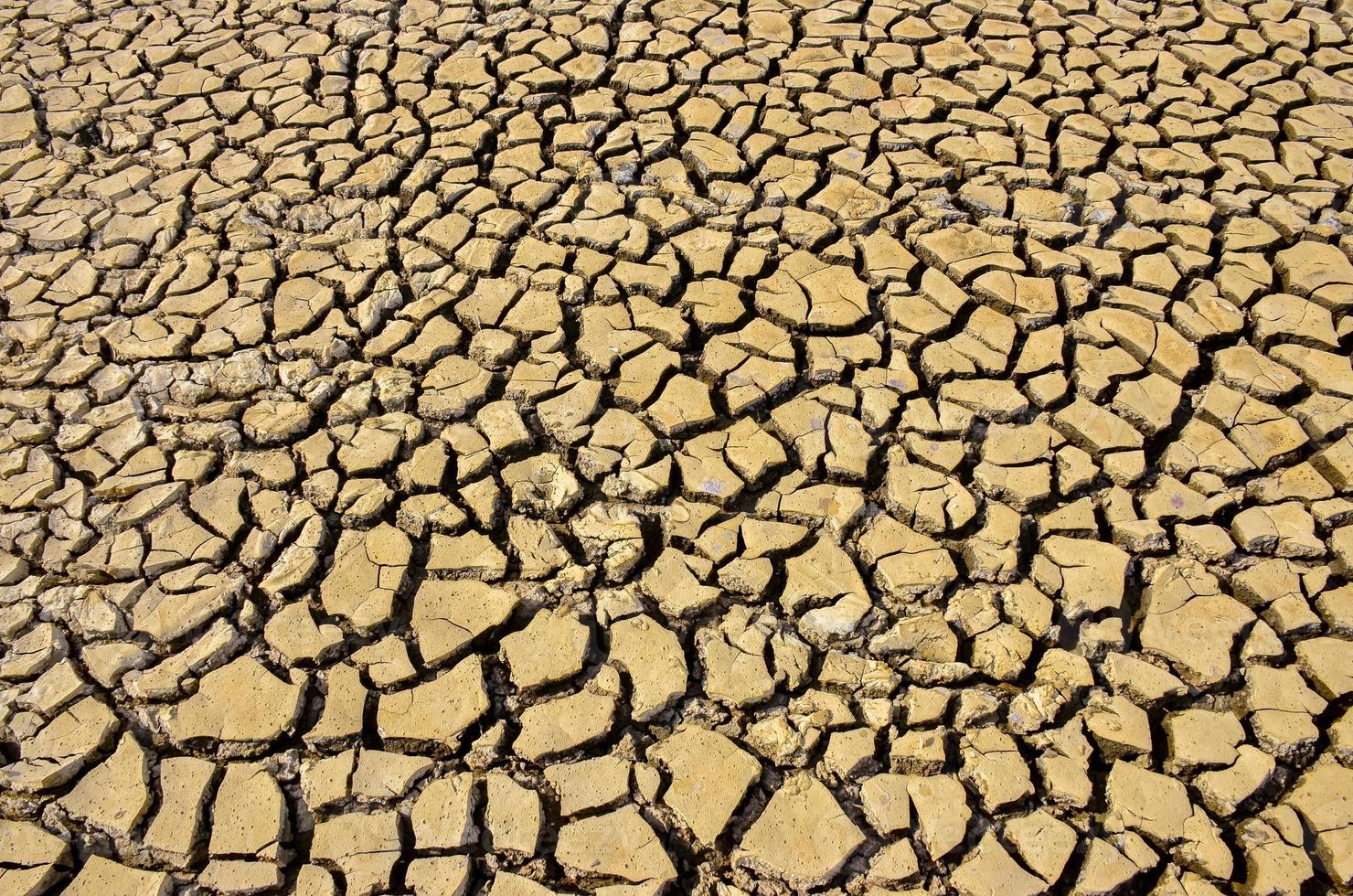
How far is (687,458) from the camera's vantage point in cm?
237

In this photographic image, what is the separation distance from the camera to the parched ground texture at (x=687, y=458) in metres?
1.81

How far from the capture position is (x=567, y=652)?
79.4 inches

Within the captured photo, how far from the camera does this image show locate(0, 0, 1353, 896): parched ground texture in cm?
181

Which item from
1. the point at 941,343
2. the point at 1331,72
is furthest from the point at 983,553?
the point at 1331,72

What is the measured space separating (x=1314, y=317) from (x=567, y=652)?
2.32 meters

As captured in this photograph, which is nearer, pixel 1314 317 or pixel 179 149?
pixel 1314 317

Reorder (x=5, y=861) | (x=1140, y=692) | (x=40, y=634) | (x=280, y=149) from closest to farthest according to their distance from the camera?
(x=5, y=861), (x=1140, y=692), (x=40, y=634), (x=280, y=149)

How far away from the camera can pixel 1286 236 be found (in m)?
2.85

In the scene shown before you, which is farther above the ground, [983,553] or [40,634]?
[40,634]

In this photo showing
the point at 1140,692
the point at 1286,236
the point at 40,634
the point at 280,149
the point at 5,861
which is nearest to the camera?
the point at 5,861

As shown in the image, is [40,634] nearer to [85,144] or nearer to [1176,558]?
[85,144]

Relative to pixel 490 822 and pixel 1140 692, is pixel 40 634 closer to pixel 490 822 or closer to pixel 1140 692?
pixel 490 822

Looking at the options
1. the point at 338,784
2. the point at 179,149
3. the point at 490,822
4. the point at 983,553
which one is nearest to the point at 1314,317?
the point at 983,553

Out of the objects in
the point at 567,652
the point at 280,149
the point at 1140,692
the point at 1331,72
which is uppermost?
the point at 280,149
